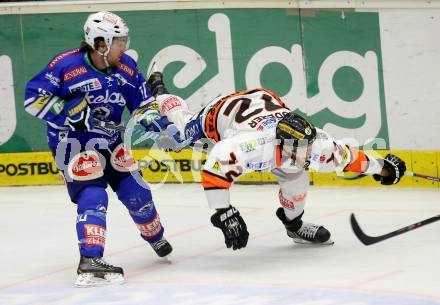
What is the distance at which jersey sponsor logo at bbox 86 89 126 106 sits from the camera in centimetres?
650

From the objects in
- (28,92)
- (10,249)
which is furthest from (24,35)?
(28,92)

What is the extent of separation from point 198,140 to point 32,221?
2.04 m

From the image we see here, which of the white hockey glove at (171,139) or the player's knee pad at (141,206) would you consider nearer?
the player's knee pad at (141,206)

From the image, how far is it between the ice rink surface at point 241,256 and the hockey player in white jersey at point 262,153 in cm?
28

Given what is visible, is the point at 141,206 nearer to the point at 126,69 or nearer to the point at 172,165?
the point at 126,69

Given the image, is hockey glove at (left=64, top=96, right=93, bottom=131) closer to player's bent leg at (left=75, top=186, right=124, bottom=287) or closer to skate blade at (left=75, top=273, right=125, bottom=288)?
player's bent leg at (left=75, top=186, right=124, bottom=287)

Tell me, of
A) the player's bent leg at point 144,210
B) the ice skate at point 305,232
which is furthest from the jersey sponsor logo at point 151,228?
the ice skate at point 305,232

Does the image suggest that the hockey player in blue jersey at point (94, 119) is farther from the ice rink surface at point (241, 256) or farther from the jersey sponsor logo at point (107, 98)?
the ice rink surface at point (241, 256)

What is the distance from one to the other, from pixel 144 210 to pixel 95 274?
65 centimetres

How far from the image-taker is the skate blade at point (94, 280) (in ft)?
20.4

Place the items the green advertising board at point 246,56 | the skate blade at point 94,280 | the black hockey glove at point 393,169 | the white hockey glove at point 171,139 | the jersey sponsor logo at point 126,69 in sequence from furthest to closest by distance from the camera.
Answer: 1. the green advertising board at point 246,56
2. the white hockey glove at point 171,139
3. the black hockey glove at point 393,169
4. the jersey sponsor logo at point 126,69
5. the skate blade at point 94,280

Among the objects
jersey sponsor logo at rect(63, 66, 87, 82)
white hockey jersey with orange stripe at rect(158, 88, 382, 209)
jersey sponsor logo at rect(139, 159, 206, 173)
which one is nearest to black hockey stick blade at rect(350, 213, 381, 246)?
white hockey jersey with orange stripe at rect(158, 88, 382, 209)

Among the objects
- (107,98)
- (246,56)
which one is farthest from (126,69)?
(246,56)

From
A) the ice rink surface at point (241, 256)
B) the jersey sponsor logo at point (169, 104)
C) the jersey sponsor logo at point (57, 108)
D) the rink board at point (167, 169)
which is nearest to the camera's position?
the ice rink surface at point (241, 256)
